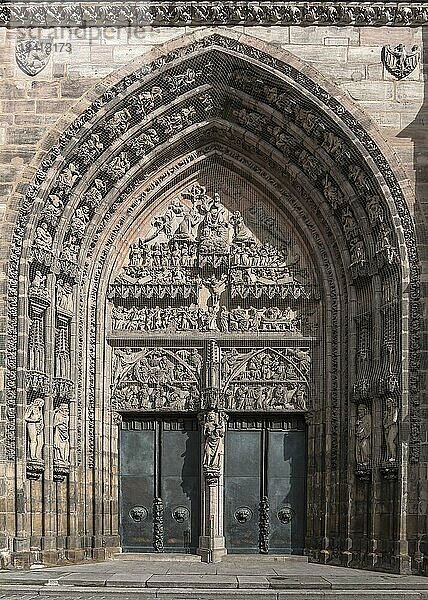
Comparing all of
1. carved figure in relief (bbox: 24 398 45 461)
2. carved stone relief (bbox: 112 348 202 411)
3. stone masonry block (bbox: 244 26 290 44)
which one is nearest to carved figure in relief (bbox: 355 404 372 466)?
carved stone relief (bbox: 112 348 202 411)

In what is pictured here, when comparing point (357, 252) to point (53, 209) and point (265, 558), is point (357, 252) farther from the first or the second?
point (265, 558)

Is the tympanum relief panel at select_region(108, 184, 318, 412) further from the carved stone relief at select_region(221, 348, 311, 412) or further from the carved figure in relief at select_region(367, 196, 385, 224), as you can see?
the carved figure in relief at select_region(367, 196, 385, 224)

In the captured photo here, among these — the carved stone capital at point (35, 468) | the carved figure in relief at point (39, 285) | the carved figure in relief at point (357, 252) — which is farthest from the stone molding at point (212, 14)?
the carved stone capital at point (35, 468)

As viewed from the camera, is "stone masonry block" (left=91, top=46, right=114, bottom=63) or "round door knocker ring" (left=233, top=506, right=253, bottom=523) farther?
"round door knocker ring" (left=233, top=506, right=253, bottom=523)

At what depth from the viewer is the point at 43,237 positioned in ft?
Answer: 47.5

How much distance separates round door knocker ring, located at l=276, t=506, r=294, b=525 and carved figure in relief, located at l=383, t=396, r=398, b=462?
1963mm

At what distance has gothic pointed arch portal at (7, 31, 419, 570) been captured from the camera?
14.2 m

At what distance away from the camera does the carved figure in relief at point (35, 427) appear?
14.1m

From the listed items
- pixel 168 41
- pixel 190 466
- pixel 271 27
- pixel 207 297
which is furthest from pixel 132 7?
pixel 190 466

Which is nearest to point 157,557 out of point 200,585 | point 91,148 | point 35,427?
point 200,585

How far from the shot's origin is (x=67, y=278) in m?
15.1

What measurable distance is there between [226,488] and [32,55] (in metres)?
6.42

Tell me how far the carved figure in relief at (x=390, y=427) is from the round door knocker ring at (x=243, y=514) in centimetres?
235

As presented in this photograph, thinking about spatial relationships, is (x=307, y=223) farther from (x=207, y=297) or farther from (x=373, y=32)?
(x=373, y=32)
